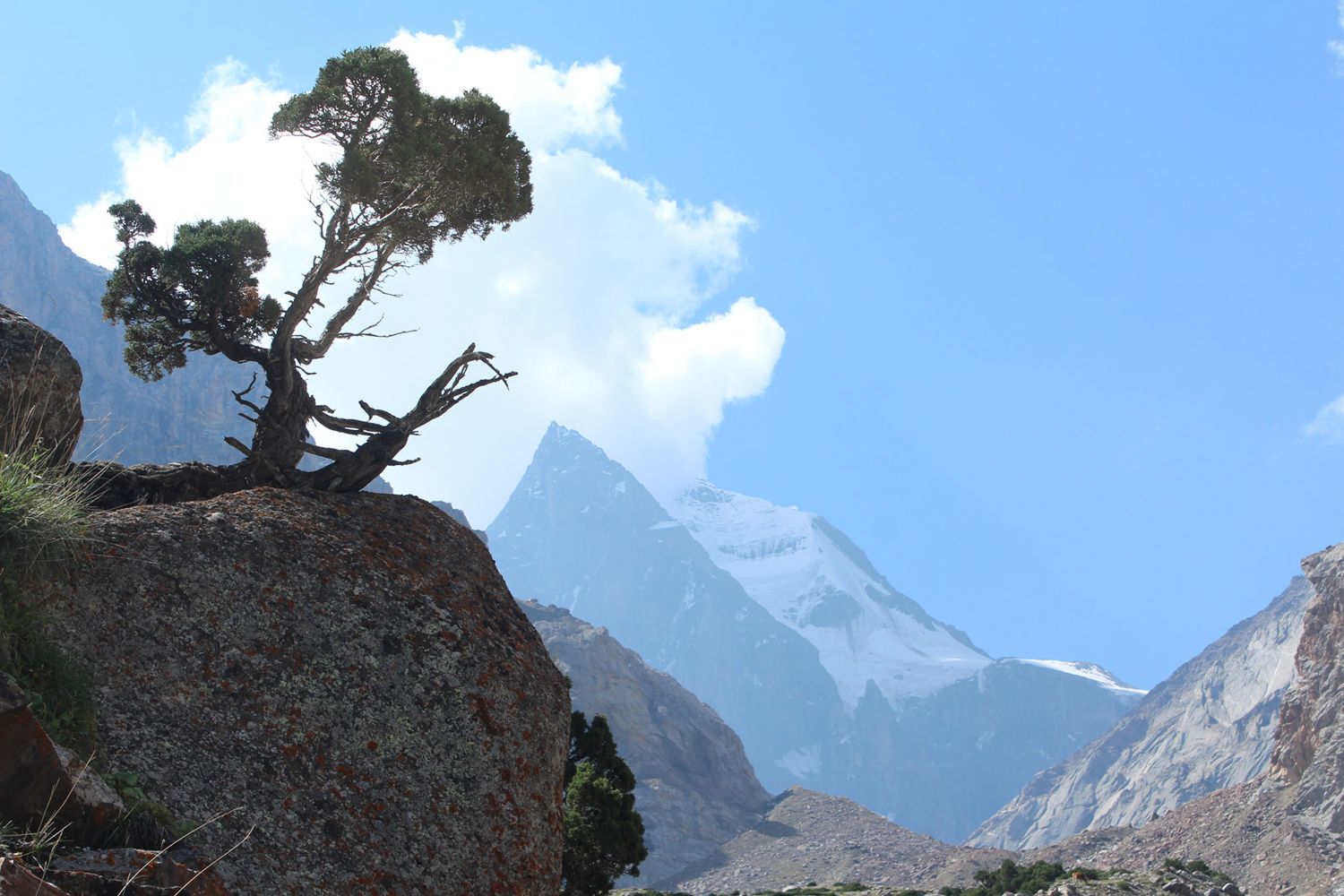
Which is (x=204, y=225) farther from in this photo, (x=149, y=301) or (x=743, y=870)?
(x=743, y=870)

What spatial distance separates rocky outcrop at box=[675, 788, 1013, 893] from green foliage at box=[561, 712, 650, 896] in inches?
4099

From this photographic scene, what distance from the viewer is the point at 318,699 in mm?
11195

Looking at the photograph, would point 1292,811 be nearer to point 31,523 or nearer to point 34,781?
point 31,523

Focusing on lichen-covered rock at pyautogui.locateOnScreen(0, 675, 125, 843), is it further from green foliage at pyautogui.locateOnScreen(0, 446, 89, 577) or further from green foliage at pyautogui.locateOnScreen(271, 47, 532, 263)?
green foliage at pyautogui.locateOnScreen(271, 47, 532, 263)

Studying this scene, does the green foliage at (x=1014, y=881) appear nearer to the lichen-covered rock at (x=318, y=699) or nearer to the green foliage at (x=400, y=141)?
the green foliage at (x=400, y=141)

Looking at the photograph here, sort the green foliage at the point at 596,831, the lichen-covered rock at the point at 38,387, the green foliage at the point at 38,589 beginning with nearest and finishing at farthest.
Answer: the green foliage at the point at 38,589, the lichen-covered rock at the point at 38,387, the green foliage at the point at 596,831

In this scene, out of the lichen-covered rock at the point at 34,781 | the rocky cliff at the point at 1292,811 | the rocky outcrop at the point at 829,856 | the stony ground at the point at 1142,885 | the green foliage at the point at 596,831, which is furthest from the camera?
the rocky outcrop at the point at 829,856

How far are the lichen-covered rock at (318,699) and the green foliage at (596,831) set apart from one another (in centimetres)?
1108

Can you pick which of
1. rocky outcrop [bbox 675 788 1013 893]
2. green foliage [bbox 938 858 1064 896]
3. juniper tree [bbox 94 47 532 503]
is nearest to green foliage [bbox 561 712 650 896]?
juniper tree [bbox 94 47 532 503]

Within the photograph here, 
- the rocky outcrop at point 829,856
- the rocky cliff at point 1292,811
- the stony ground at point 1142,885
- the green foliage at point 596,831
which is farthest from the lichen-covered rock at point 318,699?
the rocky outcrop at point 829,856

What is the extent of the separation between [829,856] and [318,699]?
149781 millimetres

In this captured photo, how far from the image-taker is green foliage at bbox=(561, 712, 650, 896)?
23.5m

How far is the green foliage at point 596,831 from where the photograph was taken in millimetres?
23531

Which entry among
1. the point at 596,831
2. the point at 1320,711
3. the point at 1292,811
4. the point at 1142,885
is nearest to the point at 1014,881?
the point at 1142,885
